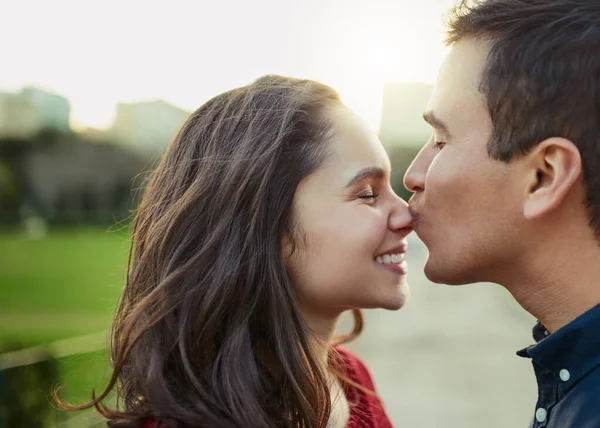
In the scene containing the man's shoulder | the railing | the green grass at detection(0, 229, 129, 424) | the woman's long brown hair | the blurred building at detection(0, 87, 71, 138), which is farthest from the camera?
the blurred building at detection(0, 87, 71, 138)

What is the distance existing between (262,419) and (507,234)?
104cm

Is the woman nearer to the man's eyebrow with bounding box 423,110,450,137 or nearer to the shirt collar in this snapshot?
the man's eyebrow with bounding box 423,110,450,137

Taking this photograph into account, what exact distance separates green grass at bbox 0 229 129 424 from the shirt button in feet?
A: 37.0

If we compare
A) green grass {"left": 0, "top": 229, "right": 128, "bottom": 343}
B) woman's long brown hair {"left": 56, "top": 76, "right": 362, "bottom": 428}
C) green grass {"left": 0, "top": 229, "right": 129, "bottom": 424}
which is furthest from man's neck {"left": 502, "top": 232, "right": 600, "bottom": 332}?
green grass {"left": 0, "top": 229, "right": 128, "bottom": 343}

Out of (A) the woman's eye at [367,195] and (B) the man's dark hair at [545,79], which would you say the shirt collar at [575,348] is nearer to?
(B) the man's dark hair at [545,79]

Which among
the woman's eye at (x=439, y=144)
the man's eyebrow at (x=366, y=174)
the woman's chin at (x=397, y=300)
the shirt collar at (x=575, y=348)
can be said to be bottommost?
the woman's chin at (x=397, y=300)

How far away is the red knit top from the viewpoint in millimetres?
2904

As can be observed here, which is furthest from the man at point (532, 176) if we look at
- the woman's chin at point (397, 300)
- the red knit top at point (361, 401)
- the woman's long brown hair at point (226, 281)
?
the red knit top at point (361, 401)

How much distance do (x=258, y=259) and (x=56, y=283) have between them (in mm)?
38134

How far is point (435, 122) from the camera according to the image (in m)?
2.59

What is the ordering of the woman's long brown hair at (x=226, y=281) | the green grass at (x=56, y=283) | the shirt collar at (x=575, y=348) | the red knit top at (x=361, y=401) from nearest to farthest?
the shirt collar at (x=575, y=348), the woman's long brown hair at (x=226, y=281), the red knit top at (x=361, y=401), the green grass at (x=56, y=283)

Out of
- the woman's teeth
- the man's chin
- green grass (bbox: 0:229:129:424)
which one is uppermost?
the man's chin

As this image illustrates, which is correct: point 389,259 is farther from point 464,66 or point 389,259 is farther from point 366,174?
point 464,66

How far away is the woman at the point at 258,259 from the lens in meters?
2.43
